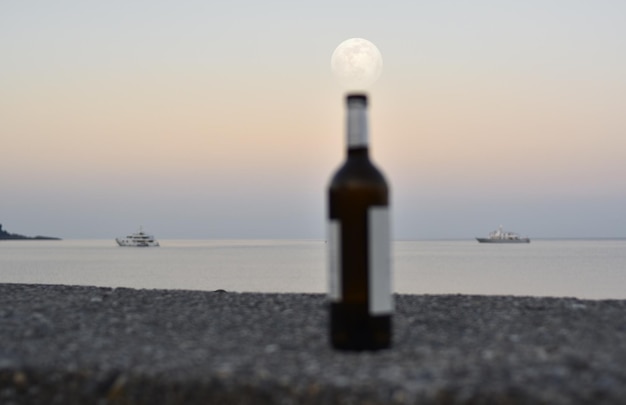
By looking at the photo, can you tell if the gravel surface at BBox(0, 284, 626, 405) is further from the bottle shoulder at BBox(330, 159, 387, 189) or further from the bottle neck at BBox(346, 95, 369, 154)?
the bottle neck at BBox(346, 95, 369, 154)

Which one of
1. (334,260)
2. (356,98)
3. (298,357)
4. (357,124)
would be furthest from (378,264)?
(356,98)

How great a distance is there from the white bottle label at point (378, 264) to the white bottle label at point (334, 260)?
0.24 meters

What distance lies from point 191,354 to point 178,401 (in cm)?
92

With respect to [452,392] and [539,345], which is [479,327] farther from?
[452,392]

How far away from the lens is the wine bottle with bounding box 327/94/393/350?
5410 millimetres

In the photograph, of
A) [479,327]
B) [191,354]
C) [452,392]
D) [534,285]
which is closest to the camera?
[452,392]

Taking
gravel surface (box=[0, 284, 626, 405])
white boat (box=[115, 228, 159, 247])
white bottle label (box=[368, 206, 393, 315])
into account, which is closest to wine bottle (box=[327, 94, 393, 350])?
white bottle label (box=[368, 206, 393, 315])

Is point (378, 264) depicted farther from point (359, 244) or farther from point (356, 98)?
point (356, 98)

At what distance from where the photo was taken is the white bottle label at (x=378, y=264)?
5.40 meters

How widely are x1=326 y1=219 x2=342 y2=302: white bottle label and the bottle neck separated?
0.63 m

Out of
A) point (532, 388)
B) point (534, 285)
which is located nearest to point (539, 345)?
point (532, 388)

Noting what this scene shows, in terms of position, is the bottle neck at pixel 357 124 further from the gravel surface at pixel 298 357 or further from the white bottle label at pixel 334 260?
the gravel surface at pixel 298 357

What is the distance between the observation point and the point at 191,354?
574 centimetres

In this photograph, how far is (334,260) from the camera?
541 centimetres
